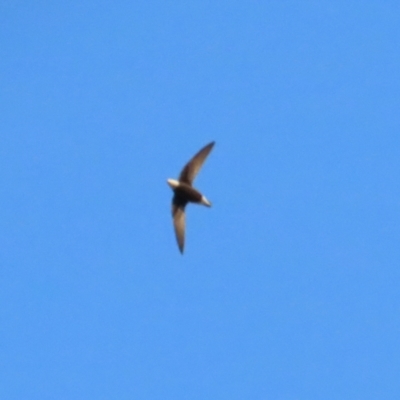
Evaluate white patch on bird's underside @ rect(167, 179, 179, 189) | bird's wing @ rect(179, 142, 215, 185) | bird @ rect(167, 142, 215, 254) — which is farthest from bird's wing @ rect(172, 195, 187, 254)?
bird's wing @ rect(179, 142, 215, 185)

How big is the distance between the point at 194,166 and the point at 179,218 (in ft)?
3.98

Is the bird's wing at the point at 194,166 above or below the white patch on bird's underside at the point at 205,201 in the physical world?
above

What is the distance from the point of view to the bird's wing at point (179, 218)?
158625mm

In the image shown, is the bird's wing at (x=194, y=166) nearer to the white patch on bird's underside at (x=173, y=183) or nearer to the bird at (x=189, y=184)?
the bird at (x=189, y=184)

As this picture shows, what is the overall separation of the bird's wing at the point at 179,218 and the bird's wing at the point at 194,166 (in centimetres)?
48

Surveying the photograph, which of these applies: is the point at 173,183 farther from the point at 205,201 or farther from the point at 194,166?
the point at 205,201

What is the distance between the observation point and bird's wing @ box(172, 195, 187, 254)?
15862cm

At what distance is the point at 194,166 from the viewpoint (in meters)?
158

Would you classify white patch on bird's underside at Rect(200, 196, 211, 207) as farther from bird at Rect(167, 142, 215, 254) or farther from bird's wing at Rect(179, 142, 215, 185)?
bird's wing at Rect(179, 142, 215, 185)

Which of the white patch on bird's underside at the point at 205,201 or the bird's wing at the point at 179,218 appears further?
the bird's wing at the point at 179,218

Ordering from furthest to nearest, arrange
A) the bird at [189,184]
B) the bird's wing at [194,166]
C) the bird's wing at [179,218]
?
the bird's wing at [179,218], the bird's wing at [194,166], the bird at [189,184]

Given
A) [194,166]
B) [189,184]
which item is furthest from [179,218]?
[194,166]

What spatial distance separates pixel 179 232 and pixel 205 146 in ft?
6.15

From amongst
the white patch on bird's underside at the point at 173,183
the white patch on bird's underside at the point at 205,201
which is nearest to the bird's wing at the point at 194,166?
the white patch on bird's underside at the point at 173,183
